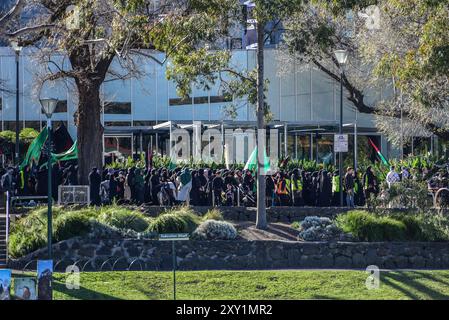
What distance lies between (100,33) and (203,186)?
6.30 metres

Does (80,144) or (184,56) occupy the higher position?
(184,56)

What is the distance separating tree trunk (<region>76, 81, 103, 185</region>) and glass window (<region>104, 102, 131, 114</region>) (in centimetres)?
1678

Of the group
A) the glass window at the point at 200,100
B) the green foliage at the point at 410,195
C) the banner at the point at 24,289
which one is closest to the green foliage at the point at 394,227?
the green foliage at the point at 410,195

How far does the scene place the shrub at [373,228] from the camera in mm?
22609

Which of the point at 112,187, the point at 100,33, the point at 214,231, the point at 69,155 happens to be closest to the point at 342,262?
the point at 214,231

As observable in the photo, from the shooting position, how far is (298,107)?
Answer: 157 feet

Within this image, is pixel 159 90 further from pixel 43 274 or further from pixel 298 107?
pixel 43 274

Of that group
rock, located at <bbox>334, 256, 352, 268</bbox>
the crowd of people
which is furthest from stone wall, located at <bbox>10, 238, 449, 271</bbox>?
the crowd of people

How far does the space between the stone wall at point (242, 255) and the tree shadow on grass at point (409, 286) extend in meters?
1.73

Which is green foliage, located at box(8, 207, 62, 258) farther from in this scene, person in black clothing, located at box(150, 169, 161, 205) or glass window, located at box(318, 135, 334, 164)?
glass window, located at box(318, 135, 334, 164)

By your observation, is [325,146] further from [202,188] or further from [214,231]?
[214,231]

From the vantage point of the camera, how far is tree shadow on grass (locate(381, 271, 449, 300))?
18297 mm
